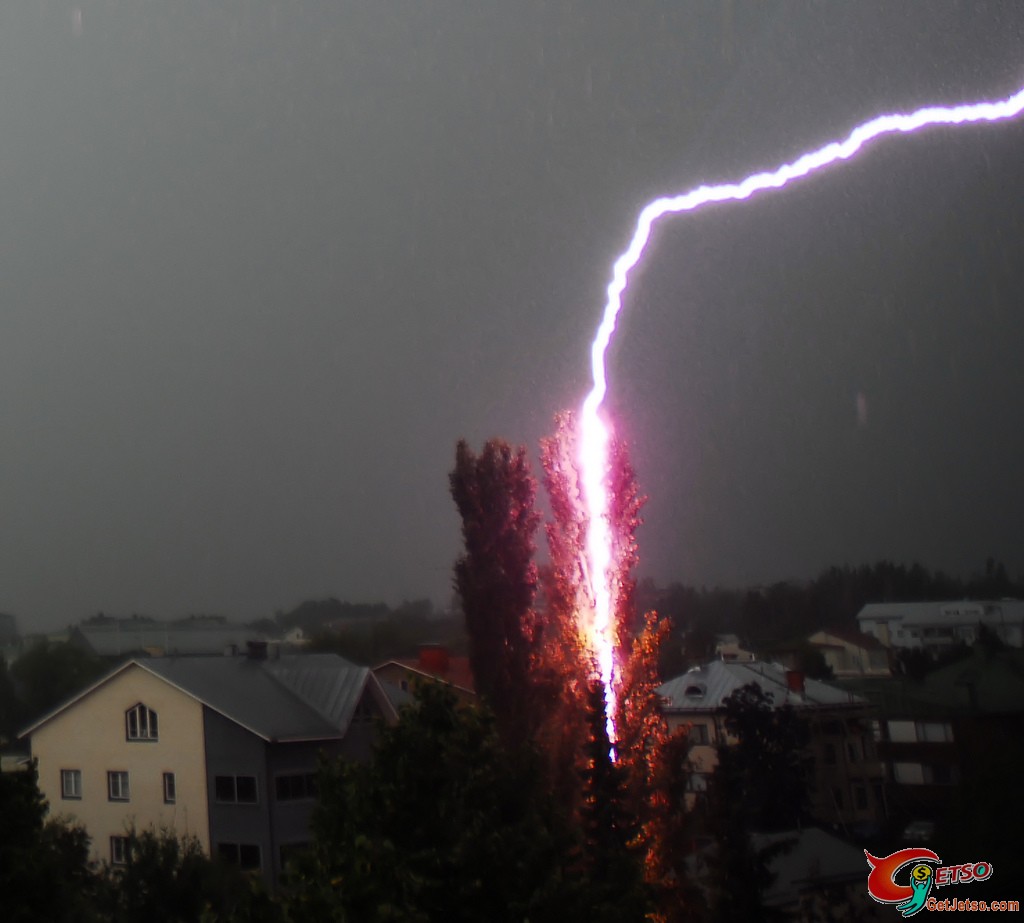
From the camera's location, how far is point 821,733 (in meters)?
28.6

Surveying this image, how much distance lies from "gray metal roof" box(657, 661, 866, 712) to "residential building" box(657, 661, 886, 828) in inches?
1.0

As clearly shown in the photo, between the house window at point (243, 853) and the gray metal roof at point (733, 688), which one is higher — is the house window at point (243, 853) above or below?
below

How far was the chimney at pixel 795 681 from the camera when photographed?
2997cm

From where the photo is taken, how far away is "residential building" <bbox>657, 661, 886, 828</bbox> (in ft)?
90.8

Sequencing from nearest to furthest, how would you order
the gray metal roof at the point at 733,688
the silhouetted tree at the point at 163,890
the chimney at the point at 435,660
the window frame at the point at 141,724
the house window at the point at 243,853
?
the silhouetted tree at the point at 163,890
the house window at the point at 243,853
the window frame at the point at 141,724
the gray metal roof at the point at 733,688
the chimney at the point at 435,660

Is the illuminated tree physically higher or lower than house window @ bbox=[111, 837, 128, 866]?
higher

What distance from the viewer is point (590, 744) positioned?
19.4 metres

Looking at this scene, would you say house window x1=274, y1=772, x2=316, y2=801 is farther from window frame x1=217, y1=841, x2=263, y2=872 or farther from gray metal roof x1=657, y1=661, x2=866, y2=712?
gray metal roof x1=657, y1=661, x2=866, y2=712

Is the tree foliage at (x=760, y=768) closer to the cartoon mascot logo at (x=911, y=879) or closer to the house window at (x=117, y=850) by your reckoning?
the cartoon mascot logo at (x=911, y=879)

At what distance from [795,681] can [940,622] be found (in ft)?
24.9

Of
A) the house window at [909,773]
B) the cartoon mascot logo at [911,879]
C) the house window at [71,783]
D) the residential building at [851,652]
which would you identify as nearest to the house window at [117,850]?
the house window at [71,783]

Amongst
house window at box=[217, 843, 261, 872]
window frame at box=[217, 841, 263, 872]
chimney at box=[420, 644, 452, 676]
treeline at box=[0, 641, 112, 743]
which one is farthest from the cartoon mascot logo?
treeline at box=[0, 641, 112, 743]

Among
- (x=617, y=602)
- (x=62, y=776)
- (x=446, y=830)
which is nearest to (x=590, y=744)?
(x=617, y=602)

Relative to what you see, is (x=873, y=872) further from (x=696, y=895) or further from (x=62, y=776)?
(x=62, y=776)
